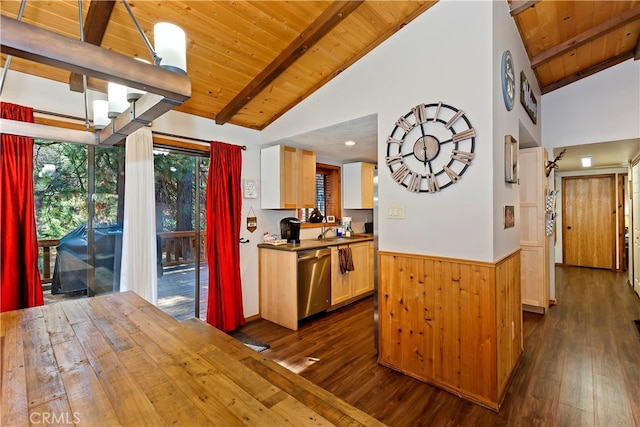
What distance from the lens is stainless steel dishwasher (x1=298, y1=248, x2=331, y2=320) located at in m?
3.53

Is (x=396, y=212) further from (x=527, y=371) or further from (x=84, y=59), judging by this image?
(x=84, y=59)

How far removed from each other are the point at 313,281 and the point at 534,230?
3001mm

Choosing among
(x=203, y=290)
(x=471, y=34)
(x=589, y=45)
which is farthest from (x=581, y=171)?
(x=203, y=290)

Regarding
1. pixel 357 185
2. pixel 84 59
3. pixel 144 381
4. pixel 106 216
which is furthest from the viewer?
pixel 357 185

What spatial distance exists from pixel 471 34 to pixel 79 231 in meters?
3.51

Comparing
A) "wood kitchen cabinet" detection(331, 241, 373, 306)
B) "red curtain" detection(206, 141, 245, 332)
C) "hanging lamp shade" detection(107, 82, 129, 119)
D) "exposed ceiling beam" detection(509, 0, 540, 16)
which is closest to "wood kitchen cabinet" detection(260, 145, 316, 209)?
"red curtain" detection(206, 141, 245, 332)

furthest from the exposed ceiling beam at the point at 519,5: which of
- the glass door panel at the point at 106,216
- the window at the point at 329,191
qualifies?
the glass door panel at the point at 106,216

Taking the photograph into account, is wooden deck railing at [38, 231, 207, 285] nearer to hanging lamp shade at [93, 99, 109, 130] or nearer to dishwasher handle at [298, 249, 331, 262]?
dishwasher handle at [298, 249, 331, 262]

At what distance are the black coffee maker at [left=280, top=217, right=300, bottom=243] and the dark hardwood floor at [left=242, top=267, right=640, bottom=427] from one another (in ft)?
3.53

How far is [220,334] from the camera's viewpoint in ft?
5.39

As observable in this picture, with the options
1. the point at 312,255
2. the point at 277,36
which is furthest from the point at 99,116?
the point at 312,255

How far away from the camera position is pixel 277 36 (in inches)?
96.7

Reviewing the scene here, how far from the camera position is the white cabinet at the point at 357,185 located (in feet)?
16.2

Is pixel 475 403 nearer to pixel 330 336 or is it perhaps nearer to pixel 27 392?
pixel 330 336
